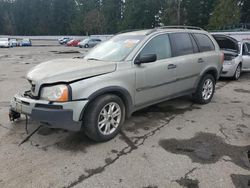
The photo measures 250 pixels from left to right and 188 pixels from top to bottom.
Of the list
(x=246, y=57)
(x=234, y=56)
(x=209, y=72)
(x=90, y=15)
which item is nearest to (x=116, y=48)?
(x=209, y=72)

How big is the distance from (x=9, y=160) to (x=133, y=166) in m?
1.71

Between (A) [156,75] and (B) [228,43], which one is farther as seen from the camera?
(B) [228,43]

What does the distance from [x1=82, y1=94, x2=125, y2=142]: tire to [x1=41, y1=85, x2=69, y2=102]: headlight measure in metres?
A: 0.44

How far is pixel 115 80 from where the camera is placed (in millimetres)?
4027

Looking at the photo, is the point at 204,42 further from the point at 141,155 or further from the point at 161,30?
the point at 141,155

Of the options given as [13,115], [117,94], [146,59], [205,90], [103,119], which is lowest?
[13,115]

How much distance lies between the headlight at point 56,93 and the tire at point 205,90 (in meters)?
3.47

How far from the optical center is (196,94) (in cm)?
597

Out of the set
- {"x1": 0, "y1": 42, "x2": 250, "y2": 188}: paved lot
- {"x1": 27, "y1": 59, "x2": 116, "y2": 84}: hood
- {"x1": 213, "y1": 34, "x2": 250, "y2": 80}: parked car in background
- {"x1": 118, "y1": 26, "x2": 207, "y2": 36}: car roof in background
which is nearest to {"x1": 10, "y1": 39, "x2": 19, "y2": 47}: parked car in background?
{"x1": 213, "y1": 34, "x2": 250, "y2": 80}: parked car in background

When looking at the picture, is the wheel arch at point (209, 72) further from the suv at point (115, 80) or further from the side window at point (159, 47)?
the side window at point (159, 47)

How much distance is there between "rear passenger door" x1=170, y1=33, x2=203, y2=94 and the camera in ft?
16.8

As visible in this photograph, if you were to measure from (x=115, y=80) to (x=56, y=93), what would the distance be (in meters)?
0.96

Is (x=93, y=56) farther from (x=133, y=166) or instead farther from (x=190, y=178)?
(x=190, y=178)

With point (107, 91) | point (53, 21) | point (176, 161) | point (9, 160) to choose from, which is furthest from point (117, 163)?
point (53, 21)
